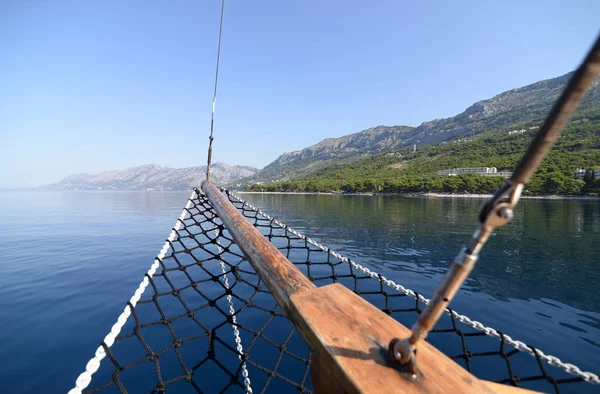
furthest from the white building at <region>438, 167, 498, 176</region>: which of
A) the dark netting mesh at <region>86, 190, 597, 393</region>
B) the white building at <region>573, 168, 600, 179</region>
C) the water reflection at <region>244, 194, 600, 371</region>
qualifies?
the dark netting mesh at <region>86, 190, 597, 393</region>

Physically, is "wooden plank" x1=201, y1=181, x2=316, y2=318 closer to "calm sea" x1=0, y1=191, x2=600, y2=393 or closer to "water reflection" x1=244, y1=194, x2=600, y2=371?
"calm sea" x1=0, y1=191, x2=600, y2=393

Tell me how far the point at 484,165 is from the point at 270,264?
112m

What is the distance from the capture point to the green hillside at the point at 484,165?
64981mm

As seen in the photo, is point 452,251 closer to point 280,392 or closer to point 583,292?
point 583,292

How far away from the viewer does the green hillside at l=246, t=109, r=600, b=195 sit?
64981mm

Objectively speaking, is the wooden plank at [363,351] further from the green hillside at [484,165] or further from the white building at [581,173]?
the white building at [581,173]

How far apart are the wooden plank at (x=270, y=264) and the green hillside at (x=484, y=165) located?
192 ft

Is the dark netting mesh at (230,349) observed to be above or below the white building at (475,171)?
below

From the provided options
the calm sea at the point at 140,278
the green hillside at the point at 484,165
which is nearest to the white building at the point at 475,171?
the green hillside at the point at 484,165

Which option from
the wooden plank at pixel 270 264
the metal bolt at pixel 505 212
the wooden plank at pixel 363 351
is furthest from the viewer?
the wooden plank at pixel 270 264

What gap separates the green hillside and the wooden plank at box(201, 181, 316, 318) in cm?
5851

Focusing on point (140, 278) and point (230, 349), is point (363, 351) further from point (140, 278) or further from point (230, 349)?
point (140, 278)

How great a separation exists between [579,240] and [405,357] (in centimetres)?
2247

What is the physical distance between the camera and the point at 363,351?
3.55 ft
